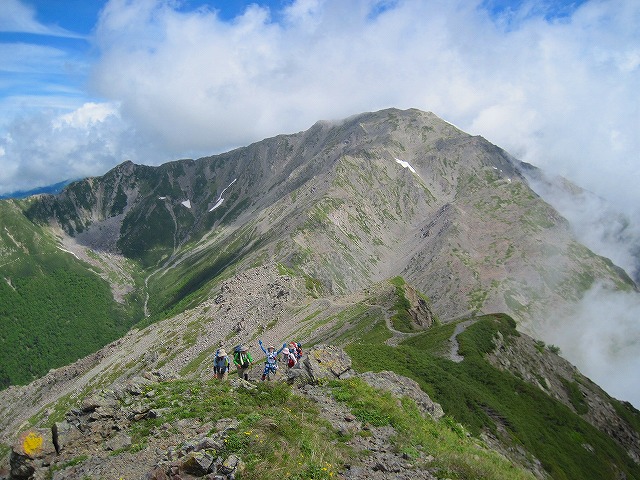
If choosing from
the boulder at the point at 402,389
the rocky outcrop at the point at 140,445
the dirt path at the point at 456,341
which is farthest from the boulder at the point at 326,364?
the dirt path at the point at 456,341

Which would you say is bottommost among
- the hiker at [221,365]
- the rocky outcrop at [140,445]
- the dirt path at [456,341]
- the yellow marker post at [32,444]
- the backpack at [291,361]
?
the yellow marker post at [32,444]

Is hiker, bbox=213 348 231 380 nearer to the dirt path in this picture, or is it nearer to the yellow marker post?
the yellow marker post

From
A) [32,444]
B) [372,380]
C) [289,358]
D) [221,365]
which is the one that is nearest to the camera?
[32,444]

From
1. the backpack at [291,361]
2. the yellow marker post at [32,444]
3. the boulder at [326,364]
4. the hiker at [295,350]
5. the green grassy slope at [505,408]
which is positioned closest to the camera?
the yellow marker post at [32,444]

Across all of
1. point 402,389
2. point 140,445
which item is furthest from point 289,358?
point 140,445

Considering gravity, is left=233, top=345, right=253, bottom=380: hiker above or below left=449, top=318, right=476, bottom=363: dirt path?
below

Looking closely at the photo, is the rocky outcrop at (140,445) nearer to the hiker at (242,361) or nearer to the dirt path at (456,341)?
the hiker at (242,361)

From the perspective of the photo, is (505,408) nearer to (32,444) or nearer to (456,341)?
(456,341)

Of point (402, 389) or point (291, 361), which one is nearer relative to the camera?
point (291, 361)

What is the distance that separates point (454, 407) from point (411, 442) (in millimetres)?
30596

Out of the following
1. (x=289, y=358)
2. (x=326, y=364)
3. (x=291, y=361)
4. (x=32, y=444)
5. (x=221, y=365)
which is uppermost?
(x=326, y=364)

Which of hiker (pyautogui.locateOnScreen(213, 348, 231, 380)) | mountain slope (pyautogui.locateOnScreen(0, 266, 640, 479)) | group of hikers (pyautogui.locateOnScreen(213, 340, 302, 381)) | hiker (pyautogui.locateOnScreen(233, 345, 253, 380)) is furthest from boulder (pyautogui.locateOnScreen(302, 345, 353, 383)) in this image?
hiker (pyautogui.locateOnScreen(213, 348, 231, 380))

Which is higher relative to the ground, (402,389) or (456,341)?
(456,341)

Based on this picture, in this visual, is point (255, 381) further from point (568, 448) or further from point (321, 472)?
point (568, 448)
